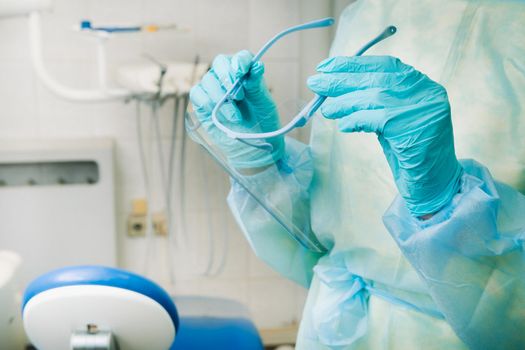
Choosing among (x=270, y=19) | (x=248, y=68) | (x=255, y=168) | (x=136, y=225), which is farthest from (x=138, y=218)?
(x=248, y=68)

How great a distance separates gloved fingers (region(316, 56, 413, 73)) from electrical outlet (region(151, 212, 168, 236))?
4.89 feet

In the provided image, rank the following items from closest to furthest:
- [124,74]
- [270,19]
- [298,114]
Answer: [298,114]
[124,74]
[270,19]

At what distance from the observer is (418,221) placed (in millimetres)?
911

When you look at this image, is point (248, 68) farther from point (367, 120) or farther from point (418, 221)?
point (418, 221)

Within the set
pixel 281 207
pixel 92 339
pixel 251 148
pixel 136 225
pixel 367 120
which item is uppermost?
pixel 367 120

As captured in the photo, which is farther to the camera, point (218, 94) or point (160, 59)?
point (160, 59)

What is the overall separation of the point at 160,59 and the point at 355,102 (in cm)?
144

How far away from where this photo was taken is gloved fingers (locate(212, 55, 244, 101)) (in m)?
1.09

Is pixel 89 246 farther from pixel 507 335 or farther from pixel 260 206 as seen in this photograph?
pixel 507 335

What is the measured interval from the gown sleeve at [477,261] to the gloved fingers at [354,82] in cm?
18

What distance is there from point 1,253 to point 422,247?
133 cm

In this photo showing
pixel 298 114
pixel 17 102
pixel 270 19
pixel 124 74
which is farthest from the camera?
pixel 270 19

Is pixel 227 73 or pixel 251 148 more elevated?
pixel 227 73

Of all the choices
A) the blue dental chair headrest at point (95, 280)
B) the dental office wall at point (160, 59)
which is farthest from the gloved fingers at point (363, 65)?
the dental office wall at point (160, 59)
